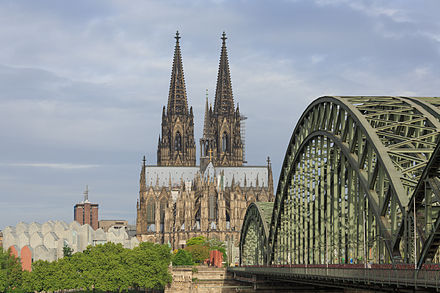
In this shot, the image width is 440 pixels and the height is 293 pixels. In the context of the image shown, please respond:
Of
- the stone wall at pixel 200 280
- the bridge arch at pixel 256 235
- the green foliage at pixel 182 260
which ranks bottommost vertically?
the stone wall at pixel 200 280

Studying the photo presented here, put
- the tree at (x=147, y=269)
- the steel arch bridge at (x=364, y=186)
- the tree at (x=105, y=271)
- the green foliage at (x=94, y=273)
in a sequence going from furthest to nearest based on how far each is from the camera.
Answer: the tree at (x=147, y=269)
the green foliage at (x=94, y=273)
the tree at (x=105, y=271)
the steel arch bridge at (x=364, y=186)

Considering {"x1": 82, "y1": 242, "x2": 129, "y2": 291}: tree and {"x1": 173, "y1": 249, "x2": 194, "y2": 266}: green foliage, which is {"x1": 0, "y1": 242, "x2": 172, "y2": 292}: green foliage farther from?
{"x1": 173, "y1": 249, "x2": 194, "y2": 266}: green foliage

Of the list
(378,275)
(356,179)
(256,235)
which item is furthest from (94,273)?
(378,275)

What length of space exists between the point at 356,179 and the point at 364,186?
18.7ft

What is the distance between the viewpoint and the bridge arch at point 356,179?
49.0 metres

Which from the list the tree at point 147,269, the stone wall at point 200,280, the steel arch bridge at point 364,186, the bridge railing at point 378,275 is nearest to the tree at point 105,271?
the tree at point 147,269

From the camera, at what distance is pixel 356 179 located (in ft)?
193

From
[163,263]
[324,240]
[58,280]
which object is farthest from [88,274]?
[324,240]

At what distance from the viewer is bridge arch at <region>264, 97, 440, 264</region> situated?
4897 centimetres

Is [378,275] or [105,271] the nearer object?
[378,275]

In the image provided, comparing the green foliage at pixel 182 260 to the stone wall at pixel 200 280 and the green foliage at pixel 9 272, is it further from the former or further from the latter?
the green foliage at pixel 9 272

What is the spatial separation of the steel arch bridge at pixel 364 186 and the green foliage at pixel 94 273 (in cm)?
4028

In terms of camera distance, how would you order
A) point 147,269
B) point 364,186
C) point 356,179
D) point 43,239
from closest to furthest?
point 364,186 < point 356,179 < point 147,269 < point 43,239

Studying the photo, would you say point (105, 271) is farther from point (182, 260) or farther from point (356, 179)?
point (356, 179)
